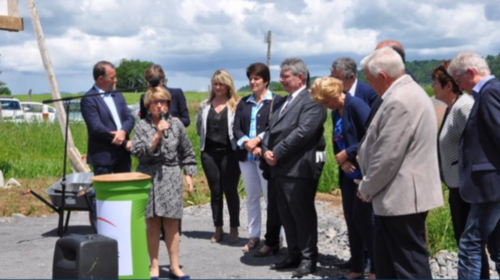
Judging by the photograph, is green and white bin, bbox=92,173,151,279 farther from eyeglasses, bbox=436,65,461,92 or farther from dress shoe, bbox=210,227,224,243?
dress shoe, bbox=210,227,224,243

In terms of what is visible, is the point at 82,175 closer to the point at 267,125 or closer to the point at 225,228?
the point at 225,228

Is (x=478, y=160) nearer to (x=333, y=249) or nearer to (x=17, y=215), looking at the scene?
(x=333, y=249)

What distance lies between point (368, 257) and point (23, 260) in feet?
12.3

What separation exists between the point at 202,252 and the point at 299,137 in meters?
2.15

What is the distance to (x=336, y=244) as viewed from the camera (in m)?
9.02

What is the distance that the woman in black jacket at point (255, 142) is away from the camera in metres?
8.34

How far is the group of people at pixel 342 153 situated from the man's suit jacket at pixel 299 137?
11mm

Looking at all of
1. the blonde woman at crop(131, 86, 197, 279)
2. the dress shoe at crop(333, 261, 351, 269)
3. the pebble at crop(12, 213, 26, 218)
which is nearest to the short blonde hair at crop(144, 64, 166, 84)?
the blonde woman at crop(131, 86, 197, 279)

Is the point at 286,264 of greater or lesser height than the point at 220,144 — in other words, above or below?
below

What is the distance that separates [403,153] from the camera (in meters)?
5.21

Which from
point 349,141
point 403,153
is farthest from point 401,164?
point 349,141

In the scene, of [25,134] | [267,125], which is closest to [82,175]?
[267,125]

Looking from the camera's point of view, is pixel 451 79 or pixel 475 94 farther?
pixel 451 79

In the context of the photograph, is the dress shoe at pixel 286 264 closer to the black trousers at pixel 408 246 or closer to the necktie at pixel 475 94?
the black trousers at pixel 408 246
